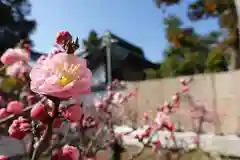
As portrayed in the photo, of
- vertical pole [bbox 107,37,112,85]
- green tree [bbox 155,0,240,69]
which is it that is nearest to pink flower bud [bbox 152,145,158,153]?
vertical pole [bbox 107,37,112,85]

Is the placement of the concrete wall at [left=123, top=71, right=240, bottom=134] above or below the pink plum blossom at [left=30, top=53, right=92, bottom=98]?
below

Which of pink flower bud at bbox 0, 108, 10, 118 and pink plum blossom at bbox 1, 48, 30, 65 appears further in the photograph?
pink plum blossom at bbox 1, 48, 30, 65

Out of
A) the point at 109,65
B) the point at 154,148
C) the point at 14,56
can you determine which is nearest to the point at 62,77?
the point at 14,56

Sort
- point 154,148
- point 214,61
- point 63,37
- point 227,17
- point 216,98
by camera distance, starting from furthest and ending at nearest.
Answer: point 214,61
point 227,17
point 216,98
point 154,148
point 63,37

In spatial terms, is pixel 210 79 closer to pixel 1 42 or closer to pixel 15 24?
pixel 1 42

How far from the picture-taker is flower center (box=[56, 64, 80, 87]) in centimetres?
27

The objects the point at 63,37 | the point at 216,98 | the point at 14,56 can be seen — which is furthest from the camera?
the point at 216,98

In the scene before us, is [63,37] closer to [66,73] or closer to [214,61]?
[66,73]

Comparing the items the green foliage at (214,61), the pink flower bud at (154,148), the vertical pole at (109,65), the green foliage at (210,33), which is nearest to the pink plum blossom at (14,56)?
the pink flower bud at (154,148)

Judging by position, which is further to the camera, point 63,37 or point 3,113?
point 3,113

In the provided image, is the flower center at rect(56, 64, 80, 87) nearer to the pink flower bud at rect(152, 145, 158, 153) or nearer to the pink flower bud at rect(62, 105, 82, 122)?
the pink flower bud at rect(62, 105, 82, 122)

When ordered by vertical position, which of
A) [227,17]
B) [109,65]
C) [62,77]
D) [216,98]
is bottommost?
[216,98]

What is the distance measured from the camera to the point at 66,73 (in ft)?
0.91

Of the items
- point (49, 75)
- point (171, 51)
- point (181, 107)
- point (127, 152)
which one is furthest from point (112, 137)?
point (171, 51)
